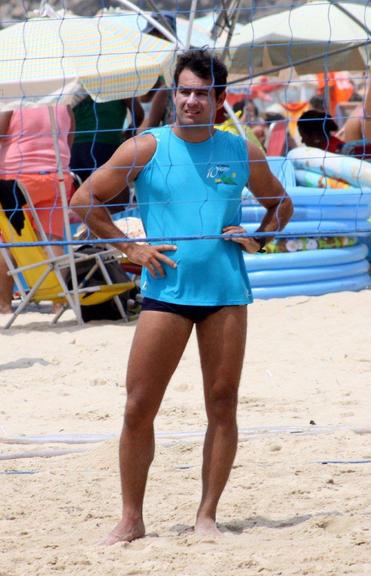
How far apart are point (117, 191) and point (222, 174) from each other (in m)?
0.35

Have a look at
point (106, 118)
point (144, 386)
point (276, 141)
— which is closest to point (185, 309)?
point (144, 386)

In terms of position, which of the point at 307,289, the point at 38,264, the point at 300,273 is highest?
the point at 38,264

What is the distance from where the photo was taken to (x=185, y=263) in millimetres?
3660

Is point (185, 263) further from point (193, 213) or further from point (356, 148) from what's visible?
point (356, 148)

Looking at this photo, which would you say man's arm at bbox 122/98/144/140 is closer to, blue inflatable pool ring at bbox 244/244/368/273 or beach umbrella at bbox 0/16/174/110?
beach umbrella at bbox 0/16/174/110

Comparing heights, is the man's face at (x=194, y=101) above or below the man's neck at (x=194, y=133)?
above

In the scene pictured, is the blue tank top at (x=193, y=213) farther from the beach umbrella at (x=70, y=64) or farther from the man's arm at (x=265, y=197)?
the beach umbrella at (x=70, y=64)

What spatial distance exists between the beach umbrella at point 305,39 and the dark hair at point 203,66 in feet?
24.9

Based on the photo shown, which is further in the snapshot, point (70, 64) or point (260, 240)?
point (70, 64)

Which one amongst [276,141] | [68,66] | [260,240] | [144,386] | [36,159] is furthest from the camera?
[276,141]

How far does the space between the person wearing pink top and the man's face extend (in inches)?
183

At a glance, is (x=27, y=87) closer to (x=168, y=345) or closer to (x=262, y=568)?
(x=168, y=345)

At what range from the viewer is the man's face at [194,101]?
3.65 meters

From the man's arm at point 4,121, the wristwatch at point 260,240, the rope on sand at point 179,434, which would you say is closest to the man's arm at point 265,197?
the wristwatch at point 260,240
